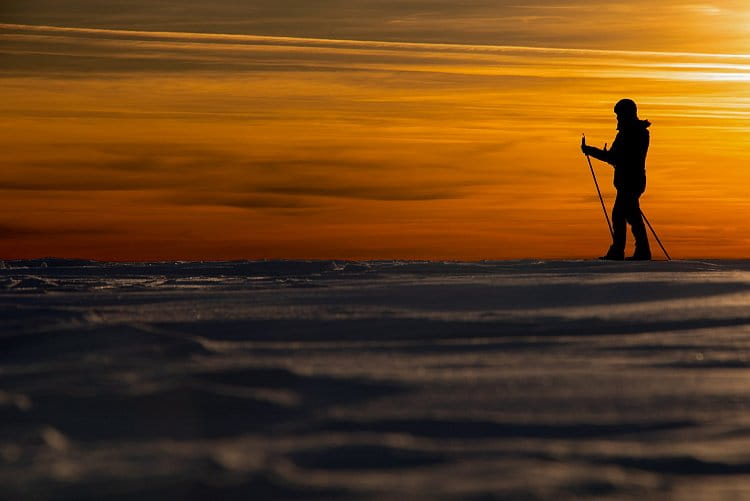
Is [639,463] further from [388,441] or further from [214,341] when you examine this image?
[214,341]

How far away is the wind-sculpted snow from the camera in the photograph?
429 centimetres

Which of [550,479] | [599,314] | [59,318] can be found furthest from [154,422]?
[599,314]

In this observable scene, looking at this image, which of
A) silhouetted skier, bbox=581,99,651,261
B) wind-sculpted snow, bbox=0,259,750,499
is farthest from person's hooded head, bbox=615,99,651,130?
wind-sculpted snow, bbox=0,259,750,499

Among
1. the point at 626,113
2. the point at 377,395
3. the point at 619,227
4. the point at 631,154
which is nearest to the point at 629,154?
the point at 631,154

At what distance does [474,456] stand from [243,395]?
1.59m

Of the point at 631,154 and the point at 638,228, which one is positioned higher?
the point at 631,154

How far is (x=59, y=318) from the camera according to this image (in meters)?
8.45

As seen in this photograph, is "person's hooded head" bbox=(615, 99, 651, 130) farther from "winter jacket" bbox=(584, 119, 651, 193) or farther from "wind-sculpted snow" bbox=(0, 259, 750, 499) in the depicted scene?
"wind-sculpted snow" bbox=(0, 259, 750, 499)

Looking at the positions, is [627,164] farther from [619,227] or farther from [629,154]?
[619,227]

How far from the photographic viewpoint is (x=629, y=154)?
1539 cm

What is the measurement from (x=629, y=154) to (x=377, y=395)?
413 inches

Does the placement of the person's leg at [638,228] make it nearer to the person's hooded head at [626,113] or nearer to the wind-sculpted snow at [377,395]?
the person's hooded head at [626,113]

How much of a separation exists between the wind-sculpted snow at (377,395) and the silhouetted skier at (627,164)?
502 cm

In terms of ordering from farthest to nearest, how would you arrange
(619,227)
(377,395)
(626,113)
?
Result: (619,227), (626,113), (377,395)
